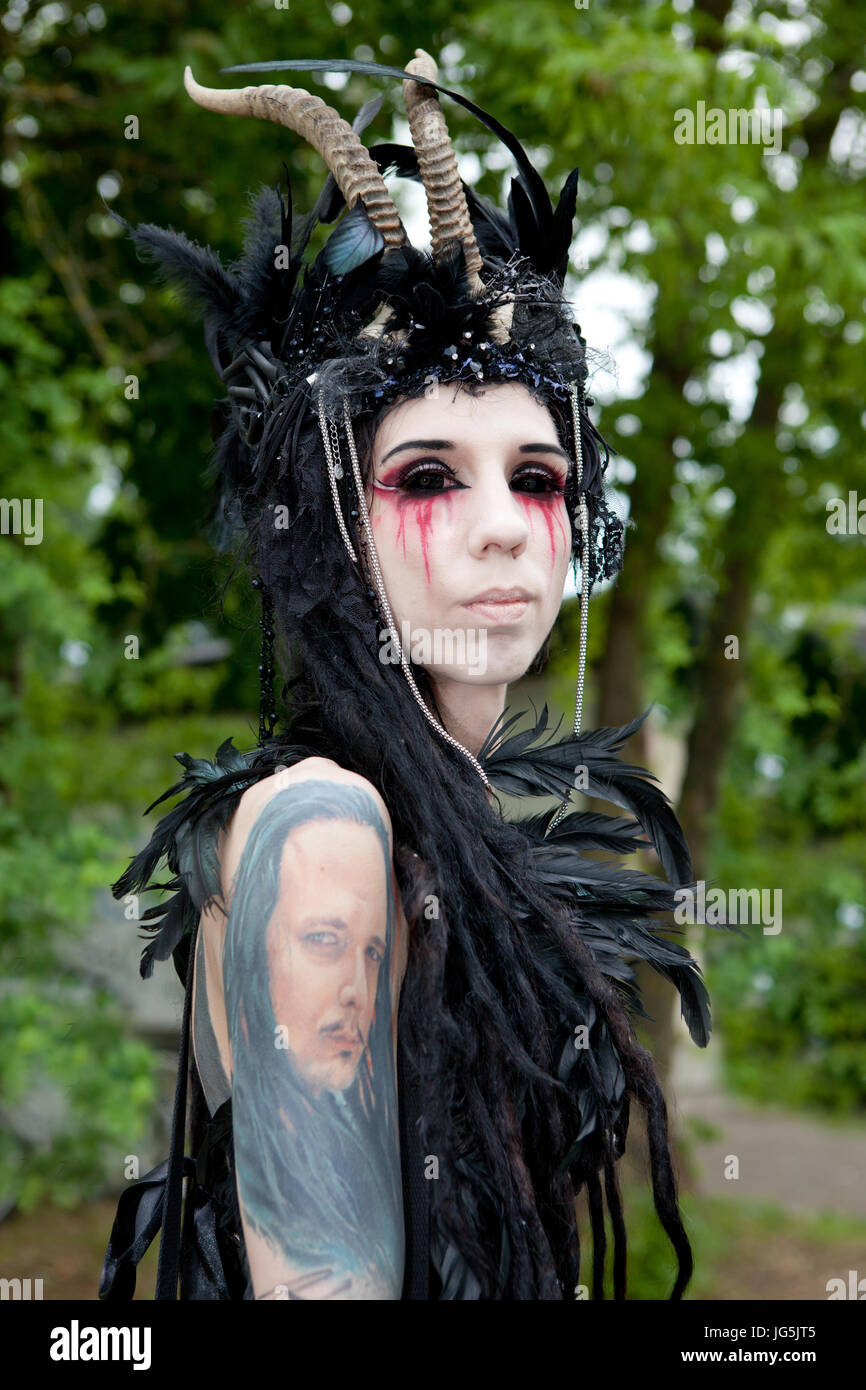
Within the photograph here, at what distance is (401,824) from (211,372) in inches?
116

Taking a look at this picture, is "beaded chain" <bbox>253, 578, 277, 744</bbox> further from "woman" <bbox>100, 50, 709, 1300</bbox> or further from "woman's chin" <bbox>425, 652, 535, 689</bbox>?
"woman's chin" <bbox>425, 652, 535, 689</bbox>

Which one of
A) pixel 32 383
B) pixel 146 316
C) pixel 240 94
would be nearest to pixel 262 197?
pixel 240 94

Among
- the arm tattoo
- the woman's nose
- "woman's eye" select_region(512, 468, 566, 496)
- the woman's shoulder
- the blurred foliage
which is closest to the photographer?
the arm tattoo

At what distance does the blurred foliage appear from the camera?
3.59m

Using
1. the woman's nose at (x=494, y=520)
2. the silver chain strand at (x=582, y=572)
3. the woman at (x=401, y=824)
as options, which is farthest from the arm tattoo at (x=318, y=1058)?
the silver chain strand at (x=582, y=572)

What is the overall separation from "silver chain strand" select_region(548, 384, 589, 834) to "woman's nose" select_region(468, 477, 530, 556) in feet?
0.78

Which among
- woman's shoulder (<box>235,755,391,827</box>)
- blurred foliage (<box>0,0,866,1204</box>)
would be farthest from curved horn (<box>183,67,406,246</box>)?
blurred foliage (<box>0,0,866,1204</box>)

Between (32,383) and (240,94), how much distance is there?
2667 mm

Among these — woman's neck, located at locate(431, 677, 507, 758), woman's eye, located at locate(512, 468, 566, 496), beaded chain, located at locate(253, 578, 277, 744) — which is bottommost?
woman's neck, located at locate(431, 677, 507, 758)

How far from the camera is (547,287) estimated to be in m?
1.88

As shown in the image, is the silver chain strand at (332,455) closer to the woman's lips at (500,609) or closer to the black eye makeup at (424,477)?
the black eye makeup at (424,477)

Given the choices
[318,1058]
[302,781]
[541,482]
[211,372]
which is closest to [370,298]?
[541,482]
